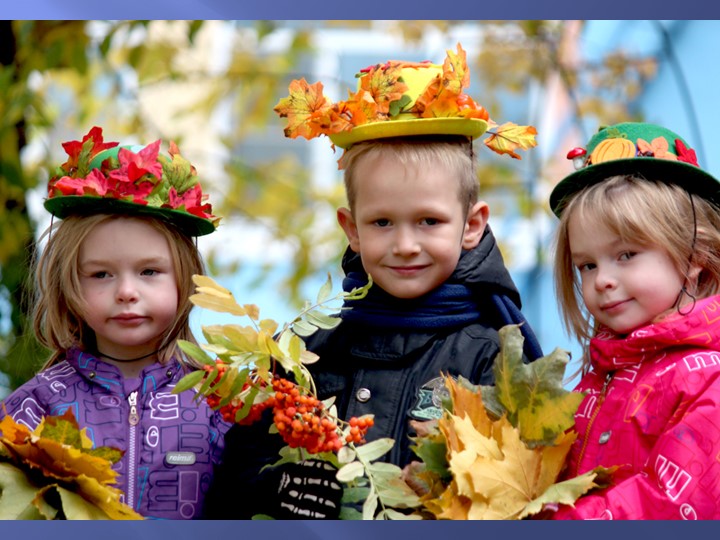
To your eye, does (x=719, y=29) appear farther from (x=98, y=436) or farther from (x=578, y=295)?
(x=98, y=436)

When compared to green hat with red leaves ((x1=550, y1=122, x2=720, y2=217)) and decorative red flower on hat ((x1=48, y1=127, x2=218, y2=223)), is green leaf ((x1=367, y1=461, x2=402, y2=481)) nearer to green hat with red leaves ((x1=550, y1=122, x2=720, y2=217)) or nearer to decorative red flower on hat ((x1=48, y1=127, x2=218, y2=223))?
green hat with red leaves ((x1=550, y1=122, x2=720, y2=217))

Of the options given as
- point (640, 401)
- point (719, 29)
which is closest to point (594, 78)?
point (719, 29)

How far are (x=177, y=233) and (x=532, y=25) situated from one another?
11.9 feet

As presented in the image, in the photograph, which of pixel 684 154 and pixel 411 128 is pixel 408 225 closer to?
pixel 411 128

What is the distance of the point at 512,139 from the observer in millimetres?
3223

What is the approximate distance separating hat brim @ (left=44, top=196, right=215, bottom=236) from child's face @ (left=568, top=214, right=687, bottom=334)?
1.13m

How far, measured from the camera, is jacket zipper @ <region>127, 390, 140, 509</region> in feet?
10.4

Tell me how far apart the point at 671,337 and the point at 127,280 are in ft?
4.76

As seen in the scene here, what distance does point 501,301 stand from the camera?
3191 millimetres

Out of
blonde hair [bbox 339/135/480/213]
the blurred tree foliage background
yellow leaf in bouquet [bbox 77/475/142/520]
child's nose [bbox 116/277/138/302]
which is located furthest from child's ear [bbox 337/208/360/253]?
the blurred tree foliage background

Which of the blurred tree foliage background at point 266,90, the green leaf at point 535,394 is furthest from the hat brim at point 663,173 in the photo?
the blurred tree foliage background at point 266,90

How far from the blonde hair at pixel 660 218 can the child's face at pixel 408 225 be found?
30 centimetres

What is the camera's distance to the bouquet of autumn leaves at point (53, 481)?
2.69 meters

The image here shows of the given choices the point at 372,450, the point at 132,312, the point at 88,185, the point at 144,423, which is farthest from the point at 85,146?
the point at 372,450
